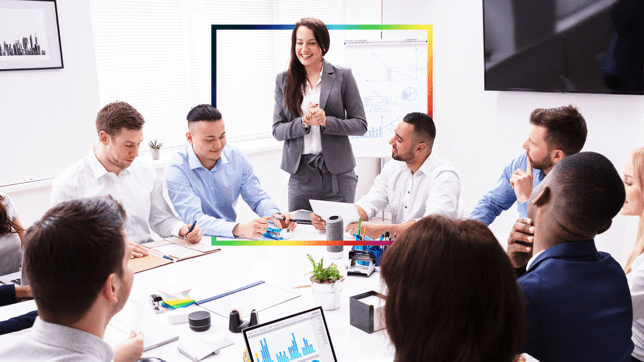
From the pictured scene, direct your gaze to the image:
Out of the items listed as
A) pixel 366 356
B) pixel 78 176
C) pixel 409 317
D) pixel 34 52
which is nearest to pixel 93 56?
pixel 34 52

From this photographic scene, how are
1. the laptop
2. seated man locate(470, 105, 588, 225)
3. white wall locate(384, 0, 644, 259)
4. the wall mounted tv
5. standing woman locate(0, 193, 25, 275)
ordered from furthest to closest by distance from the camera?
white wall locate(384, 0, 644, 259) < the wall mounted tv < seated man locate(470, 105, 588, 225) < standing woman locate(0, 193, 25, 275) < the laptop

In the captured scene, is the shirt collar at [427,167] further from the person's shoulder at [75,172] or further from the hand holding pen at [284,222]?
the person's shoulder at [75,172]

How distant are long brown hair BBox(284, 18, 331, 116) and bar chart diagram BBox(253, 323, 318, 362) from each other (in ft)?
2.90

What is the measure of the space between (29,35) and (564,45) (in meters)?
3.71

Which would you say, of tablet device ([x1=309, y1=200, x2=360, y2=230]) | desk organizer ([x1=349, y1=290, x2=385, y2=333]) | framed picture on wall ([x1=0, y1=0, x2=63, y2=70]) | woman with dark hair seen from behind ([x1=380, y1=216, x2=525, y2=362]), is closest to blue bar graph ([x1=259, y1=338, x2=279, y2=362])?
desk organizer ([x1=349, y1=290, x2=385, y2=333])

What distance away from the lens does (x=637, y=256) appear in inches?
74.9

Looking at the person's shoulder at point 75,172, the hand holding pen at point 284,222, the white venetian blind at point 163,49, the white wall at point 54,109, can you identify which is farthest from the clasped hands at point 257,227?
the white wall at point 54,109

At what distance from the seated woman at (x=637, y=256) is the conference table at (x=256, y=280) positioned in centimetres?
83

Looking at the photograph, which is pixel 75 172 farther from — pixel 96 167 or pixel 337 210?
pixel 337 210

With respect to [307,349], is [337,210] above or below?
above

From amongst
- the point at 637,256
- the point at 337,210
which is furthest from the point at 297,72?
the point at 637,256

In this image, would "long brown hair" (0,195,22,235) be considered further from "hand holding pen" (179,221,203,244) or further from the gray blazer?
the gray blazer

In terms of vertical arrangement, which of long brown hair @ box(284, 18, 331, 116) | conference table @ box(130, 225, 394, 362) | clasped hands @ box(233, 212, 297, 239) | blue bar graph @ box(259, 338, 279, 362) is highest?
long brown hair @ box(284, 18, 331, 116)

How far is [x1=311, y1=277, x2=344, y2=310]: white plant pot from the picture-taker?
1781mm
